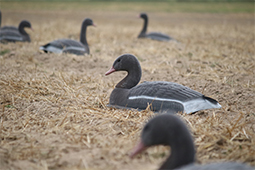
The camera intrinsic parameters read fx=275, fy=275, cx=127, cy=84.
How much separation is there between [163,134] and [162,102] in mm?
1711

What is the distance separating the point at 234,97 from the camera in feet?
17.5

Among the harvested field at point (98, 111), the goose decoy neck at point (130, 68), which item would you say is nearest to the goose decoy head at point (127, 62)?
the goose decoy neck at point (130, 68)

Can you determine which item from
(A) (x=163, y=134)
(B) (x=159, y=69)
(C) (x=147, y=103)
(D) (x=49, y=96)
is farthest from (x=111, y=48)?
(A) (x=163, y=134)

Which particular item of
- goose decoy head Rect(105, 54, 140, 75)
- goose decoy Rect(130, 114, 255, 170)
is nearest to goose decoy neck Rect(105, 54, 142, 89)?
goose decoy head Rect(105, 54, 140, 75)

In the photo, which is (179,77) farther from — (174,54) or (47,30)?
(47,30)

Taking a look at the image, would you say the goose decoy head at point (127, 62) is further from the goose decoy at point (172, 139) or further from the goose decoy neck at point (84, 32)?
the goose decoy neck at point (84, 32)

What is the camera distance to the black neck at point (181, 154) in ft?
8.48

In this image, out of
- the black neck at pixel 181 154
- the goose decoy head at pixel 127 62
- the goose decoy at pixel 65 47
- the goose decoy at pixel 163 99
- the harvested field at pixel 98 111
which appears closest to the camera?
the black neck at pixel 181 154

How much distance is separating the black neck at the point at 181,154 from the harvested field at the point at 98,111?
35 cm

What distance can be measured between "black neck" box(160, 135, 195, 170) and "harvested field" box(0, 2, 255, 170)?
354mm

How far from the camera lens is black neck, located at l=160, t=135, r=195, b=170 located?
2584 millimetres

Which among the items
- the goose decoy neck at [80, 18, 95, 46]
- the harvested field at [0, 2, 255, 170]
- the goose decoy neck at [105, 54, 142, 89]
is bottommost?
the harvested field at [0, 2, 255, 170]

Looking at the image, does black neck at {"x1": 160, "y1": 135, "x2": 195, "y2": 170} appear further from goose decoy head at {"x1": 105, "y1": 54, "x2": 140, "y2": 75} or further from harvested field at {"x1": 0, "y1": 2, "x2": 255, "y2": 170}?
goose decoy head at {"x1": 105, "y1": 54, "x2": 140, "y2": 75}

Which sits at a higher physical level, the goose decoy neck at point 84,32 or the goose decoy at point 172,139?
the goose decoy neck at point 84,32
